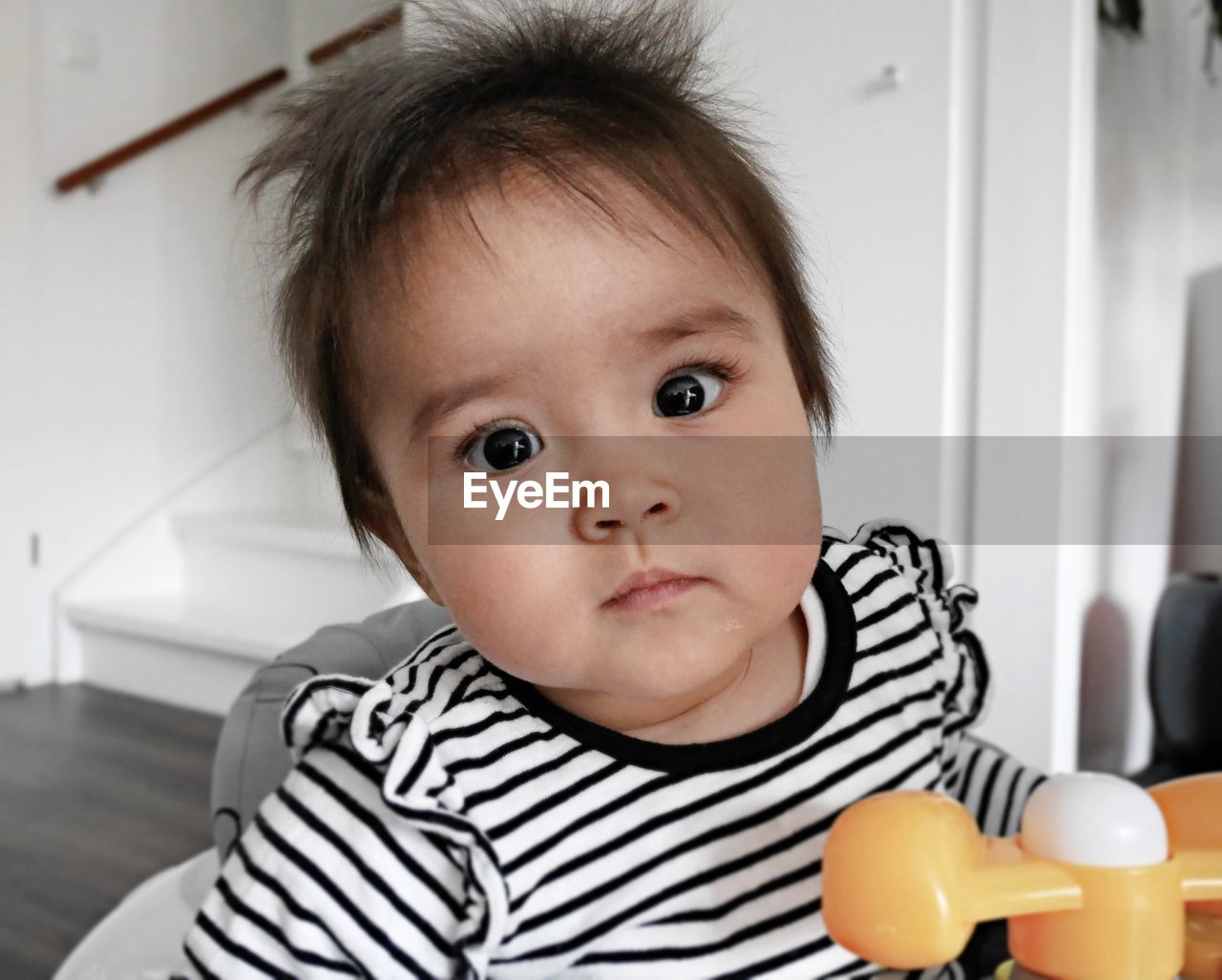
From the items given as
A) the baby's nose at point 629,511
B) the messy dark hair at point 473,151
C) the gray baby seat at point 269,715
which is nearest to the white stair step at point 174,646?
the gray baby seat at point 269,715

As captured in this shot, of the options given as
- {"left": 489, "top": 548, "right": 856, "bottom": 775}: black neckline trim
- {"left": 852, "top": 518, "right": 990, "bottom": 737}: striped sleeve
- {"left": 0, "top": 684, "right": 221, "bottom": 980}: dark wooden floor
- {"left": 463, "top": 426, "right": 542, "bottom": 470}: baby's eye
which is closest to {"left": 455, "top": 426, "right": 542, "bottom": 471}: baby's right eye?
{"left": 463, "top": 426, "right": 542, "bottom": 470}: baby's eye

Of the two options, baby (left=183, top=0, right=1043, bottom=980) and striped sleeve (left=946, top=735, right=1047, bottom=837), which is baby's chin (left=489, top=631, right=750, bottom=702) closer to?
baby (left=183, top=0, right=1043, bottom=980)

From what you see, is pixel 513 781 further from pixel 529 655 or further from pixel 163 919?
pixel 163 919

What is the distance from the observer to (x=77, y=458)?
7.41ft

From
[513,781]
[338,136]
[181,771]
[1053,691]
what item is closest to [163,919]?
[513,781]

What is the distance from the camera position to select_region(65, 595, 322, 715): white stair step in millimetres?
1935

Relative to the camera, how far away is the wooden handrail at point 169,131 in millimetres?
2162

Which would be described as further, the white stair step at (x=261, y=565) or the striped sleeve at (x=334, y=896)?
the white stair step at (x=261, y=565)

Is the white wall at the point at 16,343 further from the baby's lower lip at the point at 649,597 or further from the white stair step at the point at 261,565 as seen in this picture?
the baby's lower lip at the point at 649,597

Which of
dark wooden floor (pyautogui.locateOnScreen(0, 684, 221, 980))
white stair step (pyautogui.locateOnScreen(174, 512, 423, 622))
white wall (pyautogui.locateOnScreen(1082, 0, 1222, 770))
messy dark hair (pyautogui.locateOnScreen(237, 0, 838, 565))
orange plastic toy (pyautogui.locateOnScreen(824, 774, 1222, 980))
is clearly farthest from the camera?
white stair step (pyautogui.locateOnScreen(174, 512, 423, 622))

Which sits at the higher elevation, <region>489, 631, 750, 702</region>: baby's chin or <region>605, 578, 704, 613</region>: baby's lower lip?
<region>605, 578, 704, 613</region>: baby's lower lip

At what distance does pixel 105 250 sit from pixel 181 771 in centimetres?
108

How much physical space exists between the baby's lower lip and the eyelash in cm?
7

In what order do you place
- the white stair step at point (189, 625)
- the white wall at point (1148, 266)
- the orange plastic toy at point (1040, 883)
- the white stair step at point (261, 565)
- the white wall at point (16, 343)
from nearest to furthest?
the orange plastic toy at point (1040, 883)
the white wall at point (1148, 266)
the white stair step at point (189, 625)
the white stair step at point (261, 565)
the white wall at point (16, 343)
